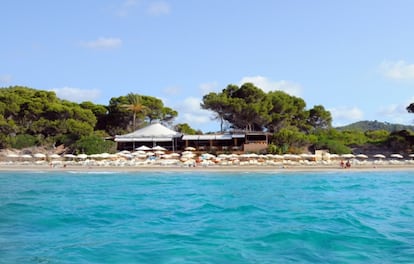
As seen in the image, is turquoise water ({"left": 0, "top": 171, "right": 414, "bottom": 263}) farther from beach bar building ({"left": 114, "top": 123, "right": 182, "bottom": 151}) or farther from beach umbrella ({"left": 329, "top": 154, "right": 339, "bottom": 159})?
beach bar building ({"left": 114, "top": 123, "right": 182, "bottom": 151})

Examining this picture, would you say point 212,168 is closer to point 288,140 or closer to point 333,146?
point 288,140

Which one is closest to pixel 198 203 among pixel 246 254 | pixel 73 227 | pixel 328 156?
pixel 73 227

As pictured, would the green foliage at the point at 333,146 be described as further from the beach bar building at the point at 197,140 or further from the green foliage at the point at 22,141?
the green foliage at the point at 22,141

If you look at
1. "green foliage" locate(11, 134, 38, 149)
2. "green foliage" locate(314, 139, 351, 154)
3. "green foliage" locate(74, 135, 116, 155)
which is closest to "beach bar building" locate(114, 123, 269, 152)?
"green foliage" locate(74, 135, 116, 155)

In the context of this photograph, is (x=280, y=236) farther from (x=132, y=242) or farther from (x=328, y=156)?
(x=328, y=156)

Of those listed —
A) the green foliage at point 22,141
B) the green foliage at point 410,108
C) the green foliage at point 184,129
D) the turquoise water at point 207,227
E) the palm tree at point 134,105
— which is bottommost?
the turquoise water at point 207,227

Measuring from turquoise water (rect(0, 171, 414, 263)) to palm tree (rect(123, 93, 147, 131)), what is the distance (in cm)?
3267

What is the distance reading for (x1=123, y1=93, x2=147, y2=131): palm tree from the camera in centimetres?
4900

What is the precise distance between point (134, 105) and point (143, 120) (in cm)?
322

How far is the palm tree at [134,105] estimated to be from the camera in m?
49.0

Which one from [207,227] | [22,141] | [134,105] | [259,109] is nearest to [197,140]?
[259,109]

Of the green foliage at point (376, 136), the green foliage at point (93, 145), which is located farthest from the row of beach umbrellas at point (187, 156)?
the green foliage at point (376, 136)

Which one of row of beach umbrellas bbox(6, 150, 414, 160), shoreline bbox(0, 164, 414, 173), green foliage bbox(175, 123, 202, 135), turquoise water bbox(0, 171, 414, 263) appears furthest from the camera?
green foliage bbox(175, 123, 202, 135)

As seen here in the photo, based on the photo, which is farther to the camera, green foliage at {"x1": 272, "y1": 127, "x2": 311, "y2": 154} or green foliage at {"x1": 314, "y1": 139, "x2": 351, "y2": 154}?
green foliage at {"x1": 314, "y1": 139, "x2": 351, "y2": 154}
